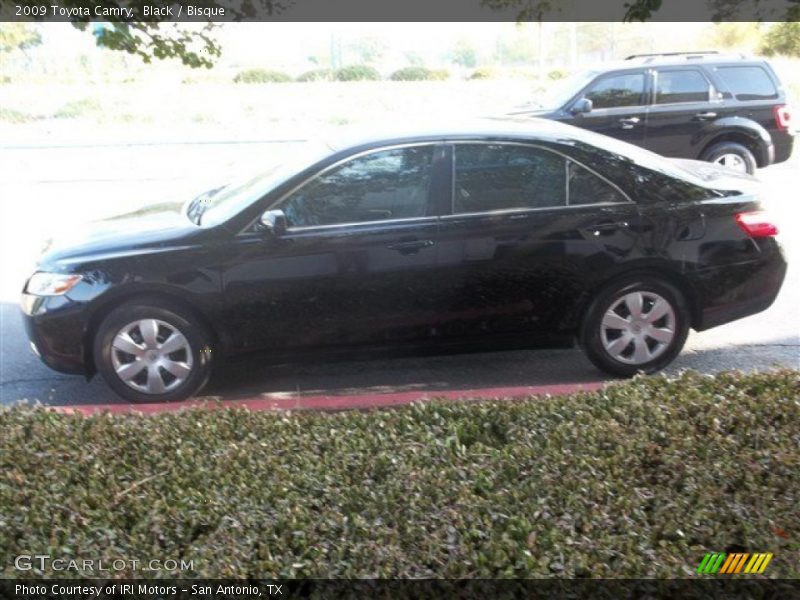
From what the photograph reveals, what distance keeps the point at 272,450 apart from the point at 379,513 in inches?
26.9

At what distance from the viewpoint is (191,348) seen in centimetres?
495

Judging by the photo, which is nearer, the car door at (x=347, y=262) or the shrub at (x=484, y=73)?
the car door at (x=347, y=262)

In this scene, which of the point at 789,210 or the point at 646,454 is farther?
the point at 789,210

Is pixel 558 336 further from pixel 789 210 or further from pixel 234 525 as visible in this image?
pixel 789 210

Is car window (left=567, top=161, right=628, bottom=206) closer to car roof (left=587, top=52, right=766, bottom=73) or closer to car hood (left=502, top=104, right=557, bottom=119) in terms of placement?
car hood (left=502, top=104, right=557, bottom=119)

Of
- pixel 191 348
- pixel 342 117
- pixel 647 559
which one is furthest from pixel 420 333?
pixel 342 117

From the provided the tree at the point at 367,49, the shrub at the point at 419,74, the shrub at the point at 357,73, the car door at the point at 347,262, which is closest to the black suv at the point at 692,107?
the shrub at the point at 419,74

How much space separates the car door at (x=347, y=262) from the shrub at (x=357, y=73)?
369 centimetres

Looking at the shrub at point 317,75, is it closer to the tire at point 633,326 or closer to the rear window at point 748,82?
the tire at point 633,326

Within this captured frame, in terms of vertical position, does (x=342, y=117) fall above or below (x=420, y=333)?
above

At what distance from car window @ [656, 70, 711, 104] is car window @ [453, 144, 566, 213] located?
19.6 feet

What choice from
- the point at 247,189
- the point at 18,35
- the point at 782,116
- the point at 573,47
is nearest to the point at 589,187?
the point at 247,189

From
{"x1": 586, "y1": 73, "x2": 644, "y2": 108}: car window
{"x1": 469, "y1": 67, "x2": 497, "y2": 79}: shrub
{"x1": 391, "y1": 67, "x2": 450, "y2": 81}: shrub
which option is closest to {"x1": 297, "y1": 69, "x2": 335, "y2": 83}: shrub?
{"x1": 391, "y1": 67, "x2": 450, "y2": 81}: shrub

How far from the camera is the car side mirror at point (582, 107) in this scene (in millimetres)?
10508
